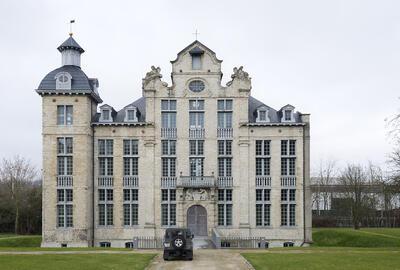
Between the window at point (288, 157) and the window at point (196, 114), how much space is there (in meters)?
7.62

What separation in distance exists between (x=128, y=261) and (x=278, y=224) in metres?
20.2

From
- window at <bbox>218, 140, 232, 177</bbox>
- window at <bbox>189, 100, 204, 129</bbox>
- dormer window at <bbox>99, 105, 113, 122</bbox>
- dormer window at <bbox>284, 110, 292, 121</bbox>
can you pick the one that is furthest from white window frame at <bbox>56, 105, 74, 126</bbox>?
dormer window at <bbox>284, 110, 292, 121</bbox>

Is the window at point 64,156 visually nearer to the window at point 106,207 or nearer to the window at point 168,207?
the window at point 106,207

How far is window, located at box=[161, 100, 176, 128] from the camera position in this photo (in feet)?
148

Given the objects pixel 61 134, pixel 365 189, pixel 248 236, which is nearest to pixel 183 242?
pixel 248 236

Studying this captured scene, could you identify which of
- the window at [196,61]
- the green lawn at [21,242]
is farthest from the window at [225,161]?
the green lawn at [21,242]

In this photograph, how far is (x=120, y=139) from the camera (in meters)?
44.7

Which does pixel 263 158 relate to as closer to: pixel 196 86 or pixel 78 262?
pixel 196 86

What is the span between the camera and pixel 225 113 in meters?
45.1

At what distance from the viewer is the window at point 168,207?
44344 mm

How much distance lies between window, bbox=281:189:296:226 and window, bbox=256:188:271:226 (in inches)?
49.3

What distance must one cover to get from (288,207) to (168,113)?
44.8 feet

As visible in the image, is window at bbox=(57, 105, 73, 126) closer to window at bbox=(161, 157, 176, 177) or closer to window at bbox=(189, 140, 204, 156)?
window at bbox=(161, 157, 176, 177)

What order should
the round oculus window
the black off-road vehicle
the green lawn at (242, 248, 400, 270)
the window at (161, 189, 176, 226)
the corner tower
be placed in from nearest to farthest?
1. the green lawn at (242, 248, 400, 270)
2. the black off-road vehicle
3. the corner tower
4. the window at (161, 189, 176, 226)
5. the round oculus window
